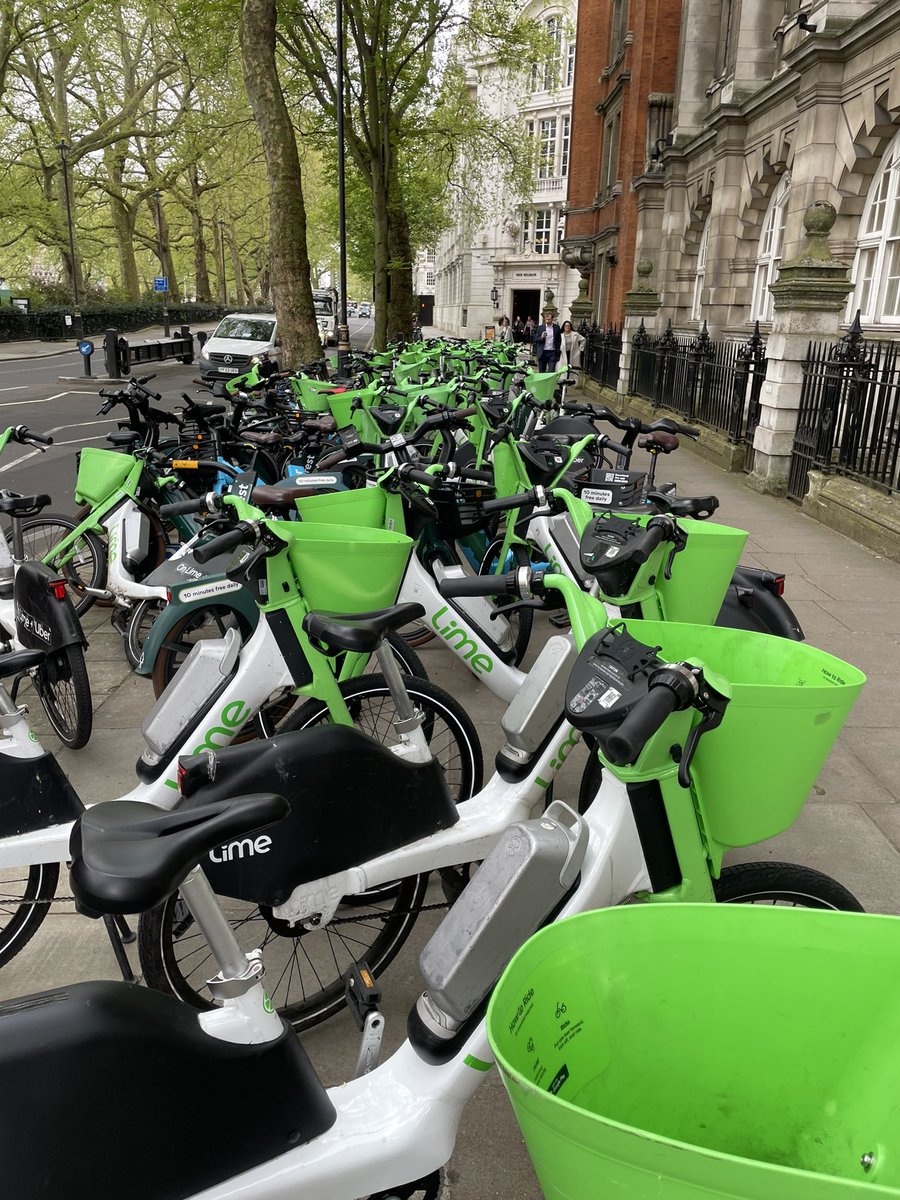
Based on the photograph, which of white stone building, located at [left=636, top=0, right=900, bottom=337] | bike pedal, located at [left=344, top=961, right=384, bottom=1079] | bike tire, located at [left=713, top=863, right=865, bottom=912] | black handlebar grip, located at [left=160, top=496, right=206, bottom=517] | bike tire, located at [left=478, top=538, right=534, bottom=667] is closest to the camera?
bike pedal, located at [left=344, top=961, right=384, bottom=1079]

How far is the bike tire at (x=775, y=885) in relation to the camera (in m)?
2.01

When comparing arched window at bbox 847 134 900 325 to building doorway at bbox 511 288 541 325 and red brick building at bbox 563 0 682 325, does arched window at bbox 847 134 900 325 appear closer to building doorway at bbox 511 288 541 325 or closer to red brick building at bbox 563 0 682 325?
red brick building at bbox 563 0 682 325

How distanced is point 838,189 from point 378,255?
35.5 ft

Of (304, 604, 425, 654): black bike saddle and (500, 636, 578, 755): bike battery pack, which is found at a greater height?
(304, 604, 425, 654): black bike saddle

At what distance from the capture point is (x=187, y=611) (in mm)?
3584

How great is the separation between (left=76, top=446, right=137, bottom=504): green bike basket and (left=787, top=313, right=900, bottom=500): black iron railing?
5826 mm

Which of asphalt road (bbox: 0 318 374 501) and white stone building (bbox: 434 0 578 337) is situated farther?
white stone building (bbox: 434 0 578 337)

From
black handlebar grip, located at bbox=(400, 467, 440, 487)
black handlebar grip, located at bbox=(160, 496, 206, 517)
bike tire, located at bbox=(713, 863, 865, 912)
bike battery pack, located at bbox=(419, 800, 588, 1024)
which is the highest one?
black handlebar grip, located at bbox=(400, 467, 440, 487)

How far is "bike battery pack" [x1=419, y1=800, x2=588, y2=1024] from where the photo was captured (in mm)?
1600

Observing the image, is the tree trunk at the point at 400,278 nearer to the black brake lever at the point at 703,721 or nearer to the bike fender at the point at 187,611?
the bike fender at the point at 187,611

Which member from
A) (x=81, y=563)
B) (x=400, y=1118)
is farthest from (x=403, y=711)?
(x=81, y=563)

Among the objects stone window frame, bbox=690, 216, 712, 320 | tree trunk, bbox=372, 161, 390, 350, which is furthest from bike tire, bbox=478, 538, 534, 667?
tree trunk, bbox=372, 161, 390, 350

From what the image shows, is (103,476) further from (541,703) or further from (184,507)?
(541,703)

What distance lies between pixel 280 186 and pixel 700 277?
1049cm
